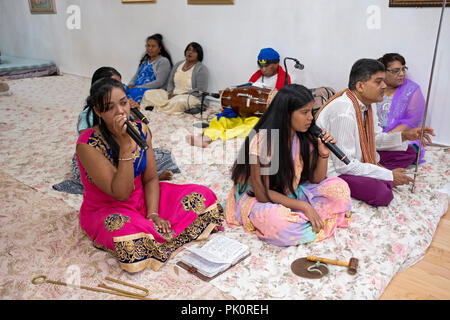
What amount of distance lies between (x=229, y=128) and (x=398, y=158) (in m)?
1.81

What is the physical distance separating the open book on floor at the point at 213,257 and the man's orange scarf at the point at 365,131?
104cm

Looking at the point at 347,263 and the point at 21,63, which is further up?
the point at 21,63

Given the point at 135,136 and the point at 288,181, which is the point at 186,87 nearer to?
the point at 288,181

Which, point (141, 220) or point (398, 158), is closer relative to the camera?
point (141, 220)

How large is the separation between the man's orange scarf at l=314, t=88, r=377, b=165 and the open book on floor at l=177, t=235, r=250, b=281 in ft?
3.41

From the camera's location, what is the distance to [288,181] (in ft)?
7.36

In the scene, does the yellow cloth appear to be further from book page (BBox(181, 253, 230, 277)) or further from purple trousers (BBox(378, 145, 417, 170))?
book page (BBox(181, 253, 230, 277))

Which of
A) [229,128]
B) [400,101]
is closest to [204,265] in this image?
[400,101]

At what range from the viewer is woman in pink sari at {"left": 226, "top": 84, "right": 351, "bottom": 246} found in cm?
208

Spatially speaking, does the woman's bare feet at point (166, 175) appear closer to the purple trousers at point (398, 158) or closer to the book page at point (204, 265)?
the book page at point (204, 265)

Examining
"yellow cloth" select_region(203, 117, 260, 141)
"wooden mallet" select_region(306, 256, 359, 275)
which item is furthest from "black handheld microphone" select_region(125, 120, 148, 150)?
"yellow cloth" select_region(203, 117, 260, 141)

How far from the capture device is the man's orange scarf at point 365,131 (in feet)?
8.46

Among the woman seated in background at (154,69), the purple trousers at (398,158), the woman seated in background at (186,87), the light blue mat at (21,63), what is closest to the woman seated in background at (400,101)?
the purple trousers at (398,158)

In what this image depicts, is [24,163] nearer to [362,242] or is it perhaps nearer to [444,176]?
[362,242]
